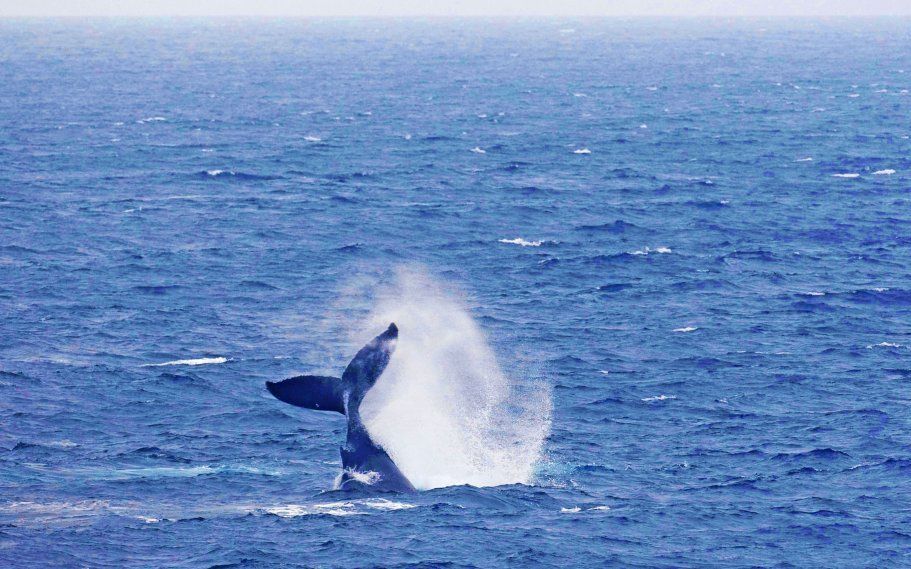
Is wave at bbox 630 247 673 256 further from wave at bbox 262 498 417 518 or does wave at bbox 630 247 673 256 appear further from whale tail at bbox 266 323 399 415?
whale tail at bbox 266 323 399 415

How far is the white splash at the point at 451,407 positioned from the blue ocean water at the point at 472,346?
288 millimetres

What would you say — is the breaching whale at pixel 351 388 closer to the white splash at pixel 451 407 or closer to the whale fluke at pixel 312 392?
the whale fluke at pixel 312 392

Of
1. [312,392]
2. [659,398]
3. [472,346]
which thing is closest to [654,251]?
[472,346]

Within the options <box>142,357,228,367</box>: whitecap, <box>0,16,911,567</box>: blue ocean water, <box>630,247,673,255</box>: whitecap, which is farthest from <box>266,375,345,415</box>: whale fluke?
<box>630,247,673,255</box>: whitecap

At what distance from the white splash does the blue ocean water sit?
0.29 meters

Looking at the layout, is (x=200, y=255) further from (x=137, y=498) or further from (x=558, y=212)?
(x=137, y=498)

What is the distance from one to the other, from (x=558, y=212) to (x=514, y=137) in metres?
47.5

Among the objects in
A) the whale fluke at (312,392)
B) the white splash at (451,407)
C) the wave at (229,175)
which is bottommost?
the white splash at (451,407)

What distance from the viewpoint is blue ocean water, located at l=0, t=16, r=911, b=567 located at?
148 feet

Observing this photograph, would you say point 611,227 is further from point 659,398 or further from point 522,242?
point 659,398

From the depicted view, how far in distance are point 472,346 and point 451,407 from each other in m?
9.74

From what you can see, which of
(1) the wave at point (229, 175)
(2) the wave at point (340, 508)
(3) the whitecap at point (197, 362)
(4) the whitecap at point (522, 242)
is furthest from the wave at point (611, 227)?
(2) the wave at point (340, 508)

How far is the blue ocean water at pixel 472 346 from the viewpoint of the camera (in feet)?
148

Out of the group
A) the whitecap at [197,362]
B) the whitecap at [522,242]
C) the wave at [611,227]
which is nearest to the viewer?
the whitecap at [197,362]
